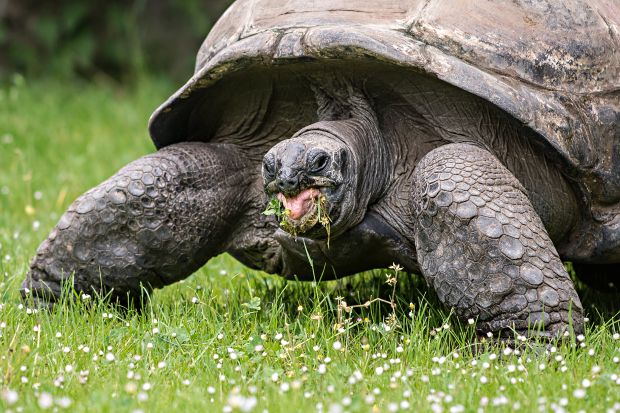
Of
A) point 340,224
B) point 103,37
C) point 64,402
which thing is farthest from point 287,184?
point 103,37

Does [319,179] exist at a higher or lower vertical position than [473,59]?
lower

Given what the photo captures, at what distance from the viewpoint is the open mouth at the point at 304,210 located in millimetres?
3932

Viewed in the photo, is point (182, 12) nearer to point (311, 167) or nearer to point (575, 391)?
point (311, 167)

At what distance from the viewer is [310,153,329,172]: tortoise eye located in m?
3.93

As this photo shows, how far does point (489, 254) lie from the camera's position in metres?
3.79

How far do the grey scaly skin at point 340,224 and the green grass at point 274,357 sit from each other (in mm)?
169

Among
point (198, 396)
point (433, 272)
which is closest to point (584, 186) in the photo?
point (433, 272)

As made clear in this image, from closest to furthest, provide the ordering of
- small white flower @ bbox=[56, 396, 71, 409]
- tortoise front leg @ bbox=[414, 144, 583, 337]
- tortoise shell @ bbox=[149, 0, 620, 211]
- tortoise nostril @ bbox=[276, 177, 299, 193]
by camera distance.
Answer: small white flower @ bbox=[56, 396, 71, 409] < tortoise front leg @ bbox=[414, 144, 583, 337] < tortoise nostril @ bbox=[276, 177, 299, 193] < tortoise shell @ bbox=[149, 0, 620, 211]

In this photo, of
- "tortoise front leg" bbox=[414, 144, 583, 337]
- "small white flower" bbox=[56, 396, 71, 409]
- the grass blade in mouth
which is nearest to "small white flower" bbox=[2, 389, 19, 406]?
"small white flower" bbox=[56, 396, 71, 409]

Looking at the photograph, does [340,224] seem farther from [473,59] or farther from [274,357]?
[473,59]

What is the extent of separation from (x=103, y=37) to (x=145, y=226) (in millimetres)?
7674

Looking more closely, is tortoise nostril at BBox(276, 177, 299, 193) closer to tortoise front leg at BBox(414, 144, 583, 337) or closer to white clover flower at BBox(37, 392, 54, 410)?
tortoise front leg at BBox(414, 144, 583, 337)

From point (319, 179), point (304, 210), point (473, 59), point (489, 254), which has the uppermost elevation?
point (473, 59)

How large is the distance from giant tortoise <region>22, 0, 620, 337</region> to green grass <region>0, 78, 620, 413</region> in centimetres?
20
